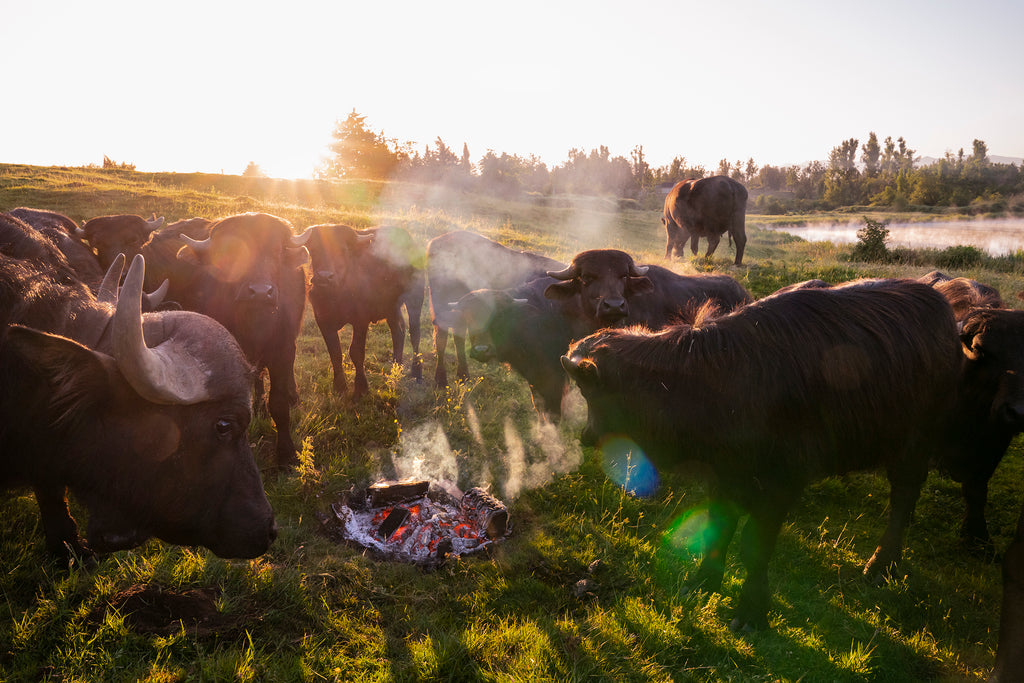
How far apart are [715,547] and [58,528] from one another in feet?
16.6

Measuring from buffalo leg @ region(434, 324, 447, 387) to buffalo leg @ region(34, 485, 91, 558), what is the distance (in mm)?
4941

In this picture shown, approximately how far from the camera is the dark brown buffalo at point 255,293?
5.63 m

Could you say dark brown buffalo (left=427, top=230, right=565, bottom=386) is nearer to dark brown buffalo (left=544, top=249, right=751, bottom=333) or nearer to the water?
dark brown buffalo (left=544, top=249, right=751, bottom=333)

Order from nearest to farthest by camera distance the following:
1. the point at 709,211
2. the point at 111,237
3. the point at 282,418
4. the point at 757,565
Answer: the point at 757,565 < the point at 282,418 < the point at 111,237 < the point at 709,211

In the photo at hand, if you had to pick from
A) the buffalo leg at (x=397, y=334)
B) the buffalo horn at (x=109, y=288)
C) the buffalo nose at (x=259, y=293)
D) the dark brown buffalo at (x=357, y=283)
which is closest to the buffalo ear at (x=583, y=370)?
the buffalo horn at (x=109, y=288)

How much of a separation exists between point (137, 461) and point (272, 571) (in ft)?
5.05

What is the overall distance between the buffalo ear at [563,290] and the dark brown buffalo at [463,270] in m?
1.74

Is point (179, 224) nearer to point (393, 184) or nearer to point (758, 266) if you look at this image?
point (758, 266)

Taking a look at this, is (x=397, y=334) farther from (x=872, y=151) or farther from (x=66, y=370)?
(x=872, y=151)

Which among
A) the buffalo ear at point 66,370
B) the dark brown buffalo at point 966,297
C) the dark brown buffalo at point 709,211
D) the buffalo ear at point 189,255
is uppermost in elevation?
the dark brown buffalo at point 709,211

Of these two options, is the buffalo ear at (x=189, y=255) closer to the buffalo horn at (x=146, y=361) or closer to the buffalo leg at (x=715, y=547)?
the buffalo horn at (x=146, y=361)

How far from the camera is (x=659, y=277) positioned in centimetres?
699

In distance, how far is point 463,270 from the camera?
28.6 feet

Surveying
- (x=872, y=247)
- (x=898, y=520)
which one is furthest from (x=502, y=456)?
(x=872, y=247)
